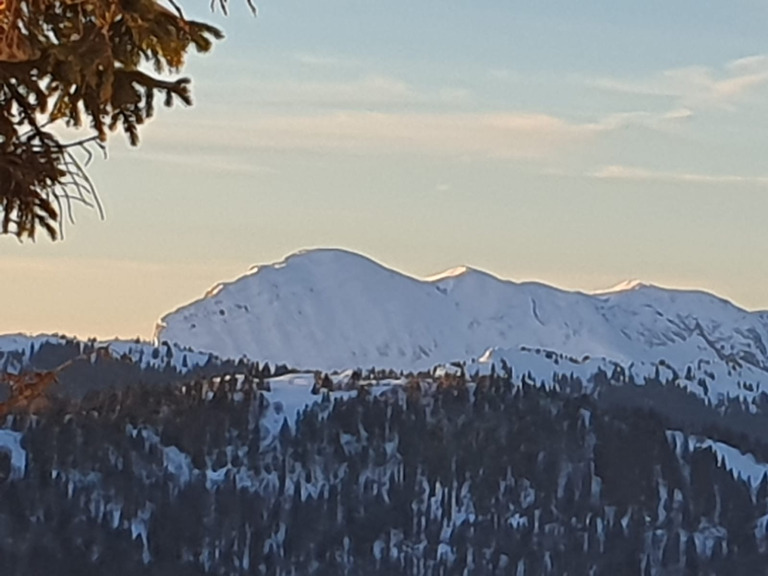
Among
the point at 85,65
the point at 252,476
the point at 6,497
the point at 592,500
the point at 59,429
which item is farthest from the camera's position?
the point at 592,500

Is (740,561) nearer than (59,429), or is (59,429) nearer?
(59,429)

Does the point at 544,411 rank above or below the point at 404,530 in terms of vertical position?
above

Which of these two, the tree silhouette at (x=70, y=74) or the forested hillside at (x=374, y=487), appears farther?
the forested hillside at (x=374, y=487)

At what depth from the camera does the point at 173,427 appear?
170125 mm

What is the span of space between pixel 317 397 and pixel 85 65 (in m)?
176

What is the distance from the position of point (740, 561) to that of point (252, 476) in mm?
42969

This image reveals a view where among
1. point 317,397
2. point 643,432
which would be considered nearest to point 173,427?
point 317,397

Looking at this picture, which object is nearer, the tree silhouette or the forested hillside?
the tree silhouette

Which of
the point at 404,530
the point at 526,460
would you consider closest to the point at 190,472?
the point at 404,530

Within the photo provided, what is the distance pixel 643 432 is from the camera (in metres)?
192

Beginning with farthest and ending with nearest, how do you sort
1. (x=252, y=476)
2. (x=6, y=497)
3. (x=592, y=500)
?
(x=592, y=500) < (x=252, y=476) < (x=6, y=497)

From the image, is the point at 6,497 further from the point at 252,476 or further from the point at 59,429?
the point at 252,476

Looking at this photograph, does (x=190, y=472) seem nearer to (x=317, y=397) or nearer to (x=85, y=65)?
(x=317, y=397)

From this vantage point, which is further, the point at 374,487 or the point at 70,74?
the point at 374,487
